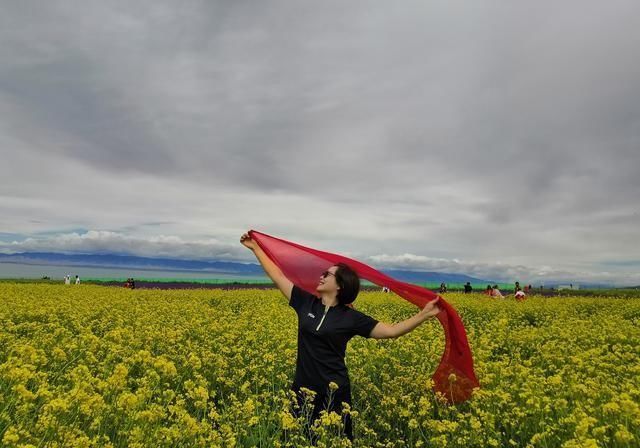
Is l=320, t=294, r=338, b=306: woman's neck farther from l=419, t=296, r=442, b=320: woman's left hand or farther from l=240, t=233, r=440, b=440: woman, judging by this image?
l=419, t=296, r=442, b=320: woman's left hand

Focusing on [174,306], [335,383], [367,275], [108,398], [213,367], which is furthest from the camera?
[174,306]

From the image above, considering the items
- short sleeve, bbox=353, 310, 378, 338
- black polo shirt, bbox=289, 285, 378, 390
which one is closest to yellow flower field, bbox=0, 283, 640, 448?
black polo shirt, bbox=289, 285, 378, 390

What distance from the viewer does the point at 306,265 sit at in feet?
21.4

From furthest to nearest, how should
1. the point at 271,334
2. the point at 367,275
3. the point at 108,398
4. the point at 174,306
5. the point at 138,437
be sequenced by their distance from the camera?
the point at 174,306, the point at 271,334, the point at 367,275, the point at 108,398, the point at 138,437

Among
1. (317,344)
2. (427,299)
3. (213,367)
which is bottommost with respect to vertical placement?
(213,367)

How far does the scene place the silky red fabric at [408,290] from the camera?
5984 millimetres

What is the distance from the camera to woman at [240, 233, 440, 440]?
5031mm

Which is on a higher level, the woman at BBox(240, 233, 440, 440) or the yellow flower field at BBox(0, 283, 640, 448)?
the woman at BBox(240, 233, 440, 440)

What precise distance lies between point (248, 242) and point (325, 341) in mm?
1971

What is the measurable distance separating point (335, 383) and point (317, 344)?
433 millimetres

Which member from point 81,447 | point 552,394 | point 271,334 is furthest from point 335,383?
point 271,334

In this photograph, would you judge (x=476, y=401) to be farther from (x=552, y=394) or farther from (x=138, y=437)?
(x=138, y=437)

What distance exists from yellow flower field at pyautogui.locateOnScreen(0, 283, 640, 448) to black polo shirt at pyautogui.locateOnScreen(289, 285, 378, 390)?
39cm

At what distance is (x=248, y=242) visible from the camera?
6504 millimetres
